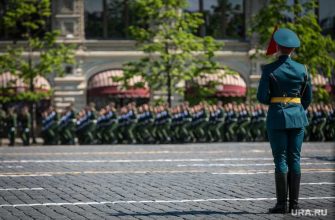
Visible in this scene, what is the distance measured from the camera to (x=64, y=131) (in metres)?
29.2

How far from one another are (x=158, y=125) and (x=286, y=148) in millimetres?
20735

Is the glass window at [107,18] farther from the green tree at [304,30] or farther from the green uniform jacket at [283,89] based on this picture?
the green uniform jacket at [283,89]

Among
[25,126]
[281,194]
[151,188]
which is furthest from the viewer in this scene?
[25,126]

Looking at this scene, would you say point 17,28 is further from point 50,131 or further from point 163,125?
point 163,125

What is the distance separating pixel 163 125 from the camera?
29.4 metres

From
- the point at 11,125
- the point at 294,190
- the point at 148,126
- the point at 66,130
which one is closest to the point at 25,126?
the point at 11,125

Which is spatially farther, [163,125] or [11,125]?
[11,125]

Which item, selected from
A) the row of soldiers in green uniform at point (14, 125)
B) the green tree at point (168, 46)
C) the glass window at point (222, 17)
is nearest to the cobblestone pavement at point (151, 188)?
the row of soldiers in green uniform at point (14, 125)

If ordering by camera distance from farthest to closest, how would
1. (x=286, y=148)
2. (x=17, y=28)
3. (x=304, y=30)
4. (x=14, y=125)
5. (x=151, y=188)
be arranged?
(x=17, y=28) < (x=304, y=30) < (x=14, y=125) < (x=151, y=188) < (x=286, y=148)

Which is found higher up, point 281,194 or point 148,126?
point 281,194

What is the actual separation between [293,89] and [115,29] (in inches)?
1173

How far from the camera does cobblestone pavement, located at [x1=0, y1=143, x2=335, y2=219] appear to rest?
8.61 m

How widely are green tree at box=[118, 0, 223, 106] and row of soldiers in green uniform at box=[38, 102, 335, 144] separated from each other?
284 cm

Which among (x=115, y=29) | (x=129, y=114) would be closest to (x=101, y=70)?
(x=115, y=29)
